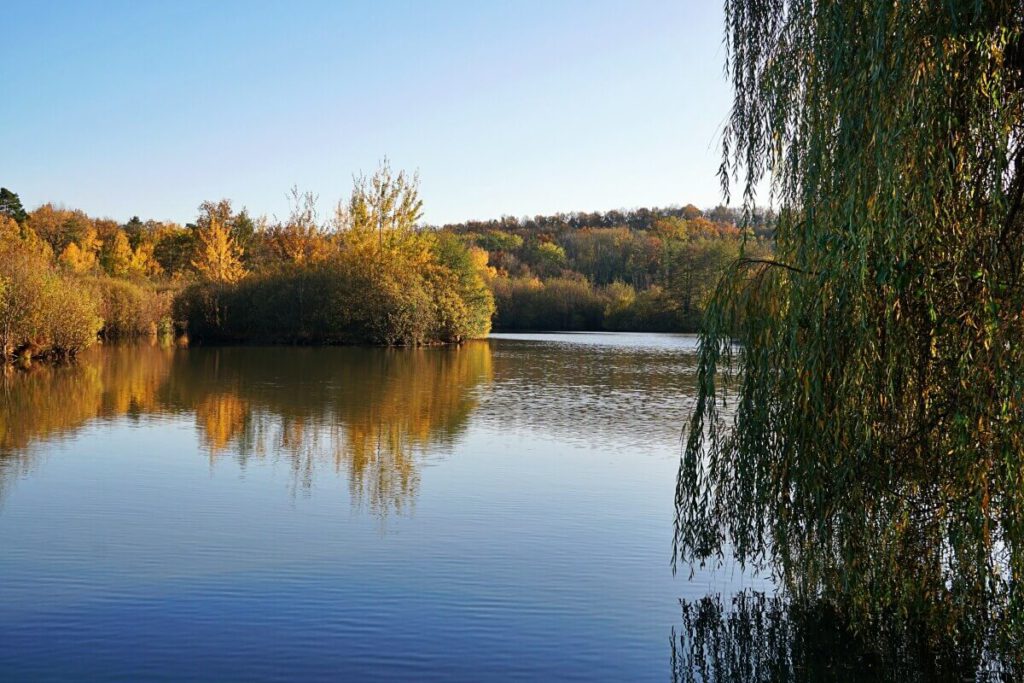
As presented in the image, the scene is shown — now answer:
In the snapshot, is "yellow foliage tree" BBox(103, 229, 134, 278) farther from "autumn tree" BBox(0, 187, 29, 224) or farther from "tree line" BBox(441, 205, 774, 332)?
"tree line" BBox(441, 205, 774, 332)

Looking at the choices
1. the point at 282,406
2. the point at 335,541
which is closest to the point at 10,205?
the point at 282,406

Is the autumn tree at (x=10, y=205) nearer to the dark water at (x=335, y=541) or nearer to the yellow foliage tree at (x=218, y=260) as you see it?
the yellow foliage tree at (x=218, y=260)

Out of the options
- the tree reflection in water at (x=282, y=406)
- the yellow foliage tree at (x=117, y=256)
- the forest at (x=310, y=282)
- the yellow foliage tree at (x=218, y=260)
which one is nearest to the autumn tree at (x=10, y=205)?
the forest at (x=310, y=282)

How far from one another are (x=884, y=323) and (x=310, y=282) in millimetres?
41656

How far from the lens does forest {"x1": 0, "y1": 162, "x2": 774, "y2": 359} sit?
32256 mm

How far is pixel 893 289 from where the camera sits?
5953 mm

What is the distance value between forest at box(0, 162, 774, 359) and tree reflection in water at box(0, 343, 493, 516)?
133 inches

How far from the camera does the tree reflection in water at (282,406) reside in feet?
47.8

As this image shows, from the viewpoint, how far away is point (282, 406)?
21328 mm

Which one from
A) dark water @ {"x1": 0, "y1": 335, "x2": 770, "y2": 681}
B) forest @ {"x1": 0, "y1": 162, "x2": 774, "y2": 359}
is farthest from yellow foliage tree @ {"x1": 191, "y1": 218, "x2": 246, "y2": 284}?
dark water @ {"x1": 0, "y1": 335, "x2": 770, "y2": 681}

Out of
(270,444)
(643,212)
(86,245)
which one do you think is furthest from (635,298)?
(270,444)

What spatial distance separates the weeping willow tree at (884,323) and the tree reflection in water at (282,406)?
18.6 ft

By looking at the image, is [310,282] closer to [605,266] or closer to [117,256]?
[117,256]

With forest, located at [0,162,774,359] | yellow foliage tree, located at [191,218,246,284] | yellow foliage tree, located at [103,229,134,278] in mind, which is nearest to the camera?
forest, located at [0,162,774,359]
